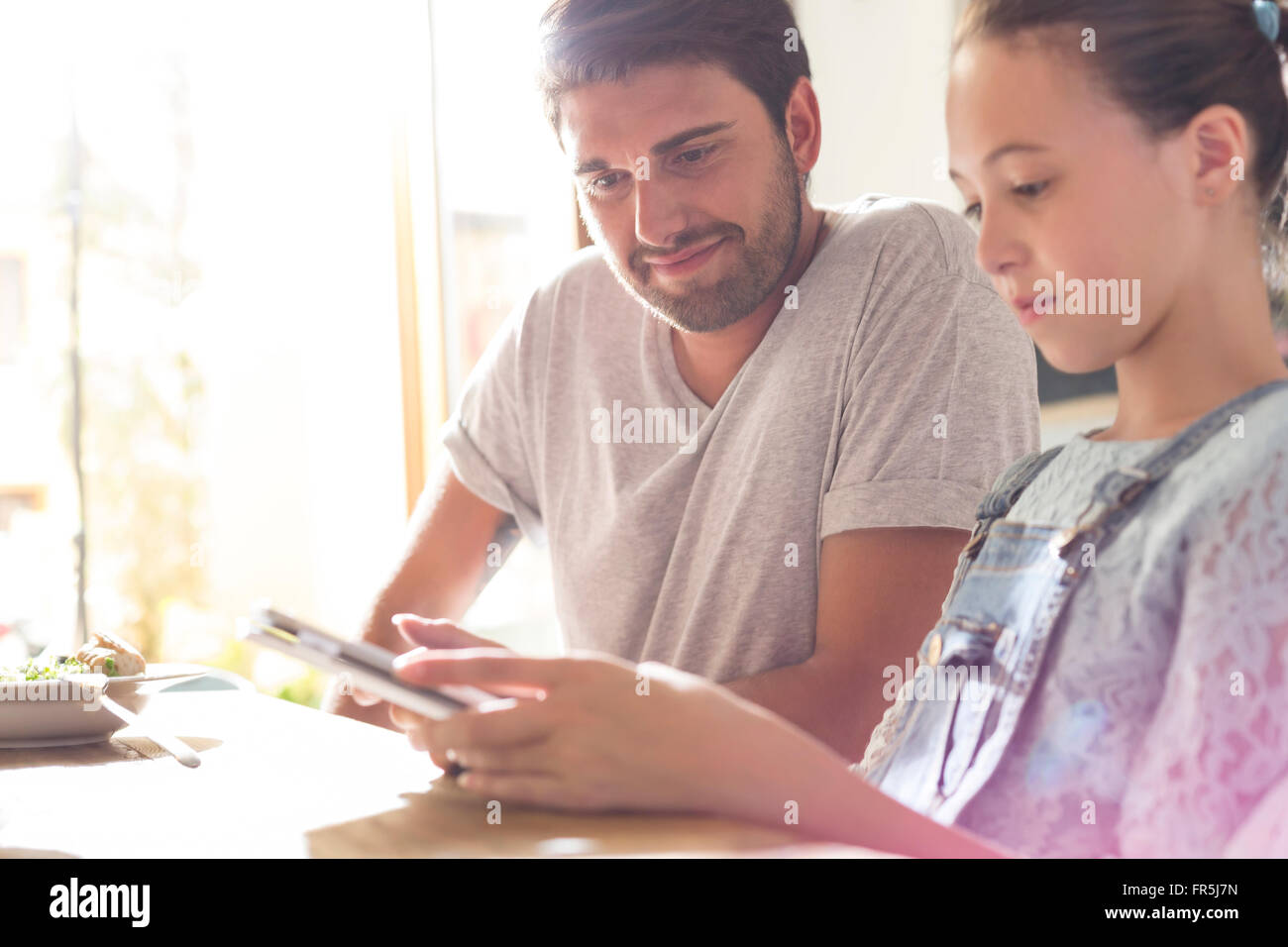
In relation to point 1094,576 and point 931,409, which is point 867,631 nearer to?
point 931,409

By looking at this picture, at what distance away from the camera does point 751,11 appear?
4.15 ft

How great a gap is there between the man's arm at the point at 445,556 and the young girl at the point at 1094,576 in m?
0.73

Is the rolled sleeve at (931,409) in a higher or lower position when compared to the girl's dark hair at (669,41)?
lower

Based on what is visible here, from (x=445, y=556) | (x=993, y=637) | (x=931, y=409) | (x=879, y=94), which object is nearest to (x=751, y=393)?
(x=931, y=409)

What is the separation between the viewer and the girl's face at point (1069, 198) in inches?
25.8

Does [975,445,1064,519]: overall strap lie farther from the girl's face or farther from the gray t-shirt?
the gray t-shirt

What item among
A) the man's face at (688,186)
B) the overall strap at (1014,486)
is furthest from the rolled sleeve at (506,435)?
the overall strap at (1014,486)

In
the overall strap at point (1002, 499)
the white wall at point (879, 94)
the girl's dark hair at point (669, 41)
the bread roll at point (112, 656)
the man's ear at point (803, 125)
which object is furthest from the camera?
the white wall at point (879, 94)

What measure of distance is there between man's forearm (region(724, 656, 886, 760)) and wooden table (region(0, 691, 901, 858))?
36cm

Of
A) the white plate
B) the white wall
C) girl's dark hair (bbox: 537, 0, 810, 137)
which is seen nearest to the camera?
the white plate

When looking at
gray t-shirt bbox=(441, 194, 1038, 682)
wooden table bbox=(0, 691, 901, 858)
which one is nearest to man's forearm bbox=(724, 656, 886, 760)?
Answer: gray t-shirt bbox=(441, 194, 1038, 682)

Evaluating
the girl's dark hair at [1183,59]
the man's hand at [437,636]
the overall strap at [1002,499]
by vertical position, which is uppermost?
the girl's dark hair at [1183,59]

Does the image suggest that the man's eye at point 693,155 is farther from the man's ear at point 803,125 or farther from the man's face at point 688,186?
the man's ear at point 803,125

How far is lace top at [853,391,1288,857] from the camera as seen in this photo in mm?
555
